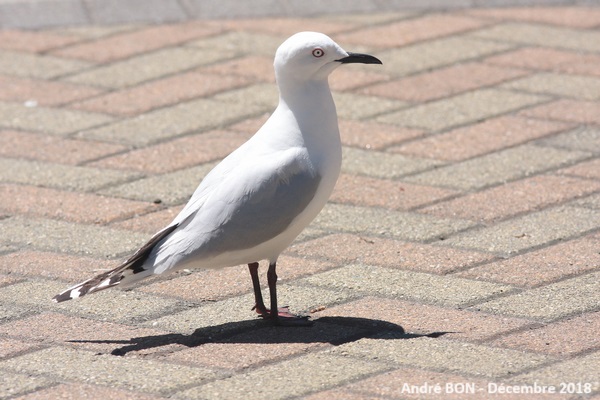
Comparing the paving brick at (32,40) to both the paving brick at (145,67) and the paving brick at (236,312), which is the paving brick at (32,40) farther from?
the paving brick at (236,312)

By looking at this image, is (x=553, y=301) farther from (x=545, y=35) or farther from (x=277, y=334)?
(x=545, y=35)

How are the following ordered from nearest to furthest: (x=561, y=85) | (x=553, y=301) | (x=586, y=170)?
(x=553, y=301), (x=586, y=170), (x=561, y=85)

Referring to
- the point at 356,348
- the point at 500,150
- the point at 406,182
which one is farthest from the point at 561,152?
the point at 356,348

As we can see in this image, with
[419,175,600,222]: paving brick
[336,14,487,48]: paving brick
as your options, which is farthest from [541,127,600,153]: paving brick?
[336,14,487,48]: paving brick

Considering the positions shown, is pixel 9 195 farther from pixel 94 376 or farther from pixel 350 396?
pixel 350 396

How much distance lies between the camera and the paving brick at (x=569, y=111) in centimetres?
523

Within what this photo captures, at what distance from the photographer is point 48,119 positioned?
538cm

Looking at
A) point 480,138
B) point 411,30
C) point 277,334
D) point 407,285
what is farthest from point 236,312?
point 411,30

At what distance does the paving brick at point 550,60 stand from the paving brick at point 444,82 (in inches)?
3.9

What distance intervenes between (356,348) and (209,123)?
7.31ft

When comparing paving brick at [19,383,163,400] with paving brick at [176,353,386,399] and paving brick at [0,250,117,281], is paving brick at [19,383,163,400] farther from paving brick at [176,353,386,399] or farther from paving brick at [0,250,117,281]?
paving brick at [0,250,117,281]

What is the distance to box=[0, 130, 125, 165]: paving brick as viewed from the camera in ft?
16.3

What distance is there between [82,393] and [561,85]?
3336mm

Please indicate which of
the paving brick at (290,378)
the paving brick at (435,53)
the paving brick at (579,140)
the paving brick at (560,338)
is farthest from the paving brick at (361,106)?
the paving brick at (290,378)
